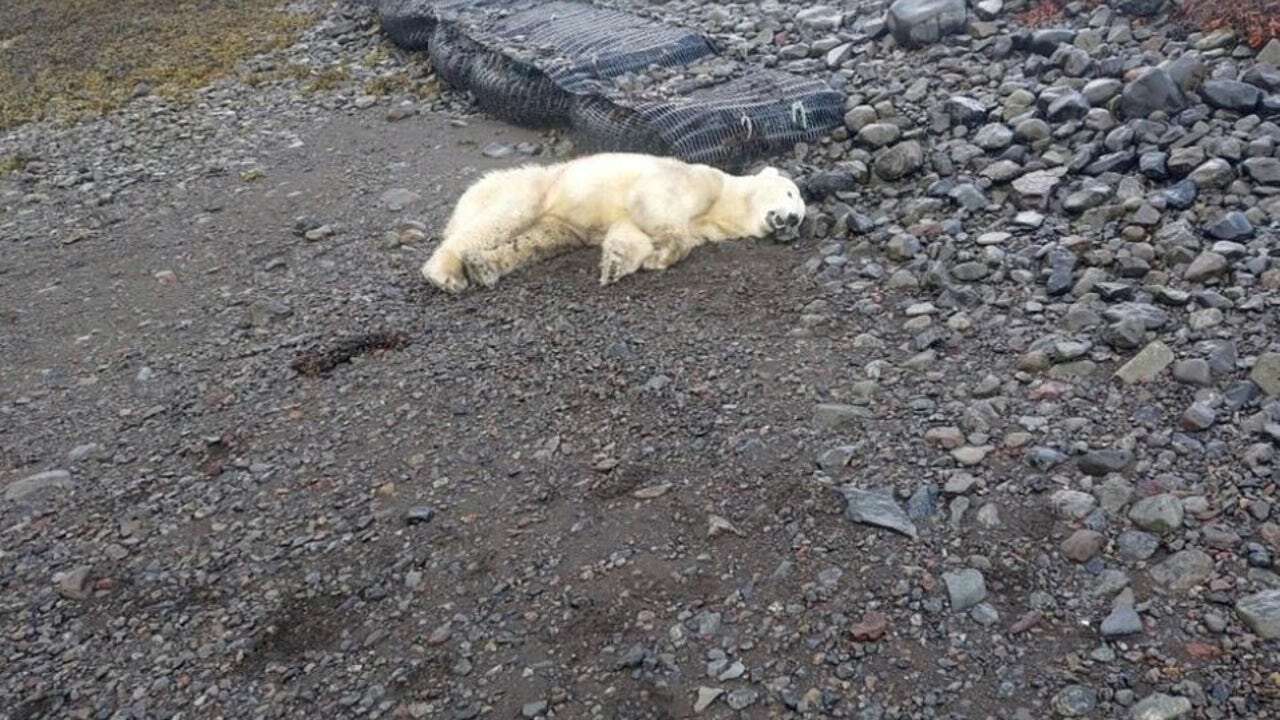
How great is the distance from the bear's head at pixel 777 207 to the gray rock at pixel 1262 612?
3.44 meters

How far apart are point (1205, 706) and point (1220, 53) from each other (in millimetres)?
5050

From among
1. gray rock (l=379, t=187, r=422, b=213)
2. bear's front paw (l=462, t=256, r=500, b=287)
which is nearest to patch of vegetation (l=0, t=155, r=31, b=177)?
gray rock (l=379, t=187, r=422, b=213)

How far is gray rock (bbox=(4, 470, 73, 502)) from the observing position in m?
5.16

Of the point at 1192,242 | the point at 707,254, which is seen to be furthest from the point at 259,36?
the point at 1192,242

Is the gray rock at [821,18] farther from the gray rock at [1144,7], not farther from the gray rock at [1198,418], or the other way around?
the gray rock at [1198,418]

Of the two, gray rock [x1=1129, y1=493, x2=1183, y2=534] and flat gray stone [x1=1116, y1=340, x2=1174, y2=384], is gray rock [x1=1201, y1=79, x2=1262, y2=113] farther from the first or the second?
gray rock [x1=1129, y1=493, x2=1183, y2=534]

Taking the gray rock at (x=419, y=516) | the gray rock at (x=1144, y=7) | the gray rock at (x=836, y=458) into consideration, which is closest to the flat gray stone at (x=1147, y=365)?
the gray rock at (x=836, y=458)

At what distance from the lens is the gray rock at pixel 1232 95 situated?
6.20 metres

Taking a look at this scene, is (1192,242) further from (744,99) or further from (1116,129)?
(744,99)

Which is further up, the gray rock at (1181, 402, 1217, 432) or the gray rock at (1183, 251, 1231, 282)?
the gray rock at (1183, 251, 1231, 282)

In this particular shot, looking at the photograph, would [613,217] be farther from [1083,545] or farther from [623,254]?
[1083,545]

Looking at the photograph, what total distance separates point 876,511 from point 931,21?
526cm

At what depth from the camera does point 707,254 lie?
6.47m

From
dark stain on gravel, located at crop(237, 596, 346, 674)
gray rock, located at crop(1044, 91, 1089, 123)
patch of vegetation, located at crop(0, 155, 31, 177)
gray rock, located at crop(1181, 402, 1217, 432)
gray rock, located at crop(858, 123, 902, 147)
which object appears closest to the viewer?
dark stain on gravel, located at crop(237, 596, 346, 674)
